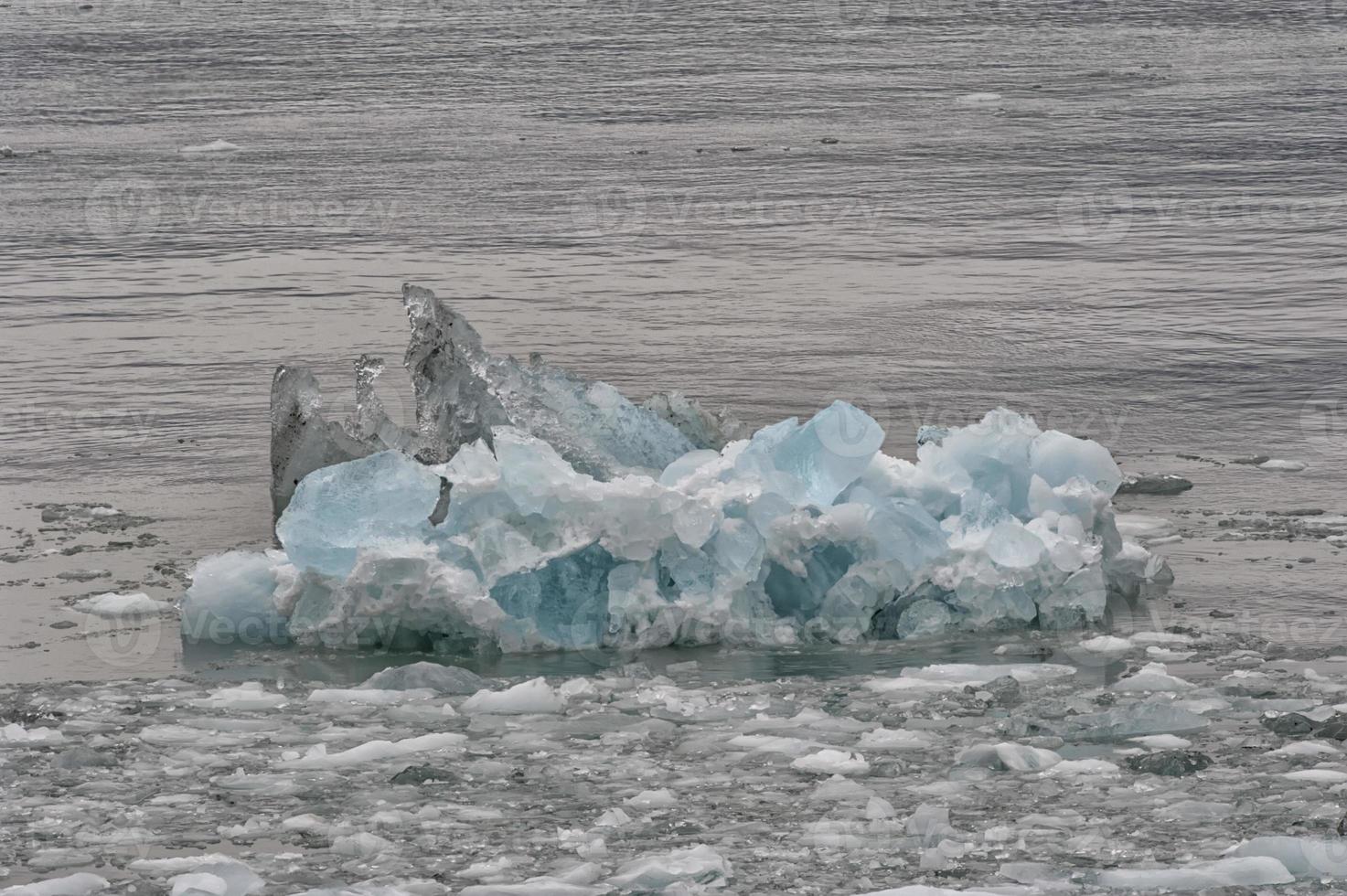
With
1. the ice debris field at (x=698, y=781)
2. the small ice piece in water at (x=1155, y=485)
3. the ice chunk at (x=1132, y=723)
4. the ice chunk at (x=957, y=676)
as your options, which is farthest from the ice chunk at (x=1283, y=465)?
the ice chunk at (x=1132, y=723)

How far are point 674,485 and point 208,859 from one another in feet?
10.00

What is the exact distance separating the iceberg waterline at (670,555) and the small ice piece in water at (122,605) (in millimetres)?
241

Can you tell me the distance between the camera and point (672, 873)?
522 cm

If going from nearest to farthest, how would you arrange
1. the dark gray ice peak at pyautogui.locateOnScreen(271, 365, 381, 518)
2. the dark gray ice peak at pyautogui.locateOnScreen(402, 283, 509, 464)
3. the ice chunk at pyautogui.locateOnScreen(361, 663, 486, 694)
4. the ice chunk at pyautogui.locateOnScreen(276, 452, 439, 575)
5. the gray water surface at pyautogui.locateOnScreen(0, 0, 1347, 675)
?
the ice chunk at pyautogui.locateOnScreen(361, 663, 486, 694), the ice chunk at pyautogui.locateOnScreen(276, 452, 439, 575), the dark gray ice peak at pyautogui.locateOnScreen(402, 283, 509, 464), the dark gray ice peak at pyautogui.locateOnScreen(271, 365, 381, 518), the gray water surface at pyautogui.locateOnScreen(0, 0, 1347, 675)

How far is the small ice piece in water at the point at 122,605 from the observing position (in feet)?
25.6

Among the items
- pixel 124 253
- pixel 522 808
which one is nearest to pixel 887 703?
pixel 522 808

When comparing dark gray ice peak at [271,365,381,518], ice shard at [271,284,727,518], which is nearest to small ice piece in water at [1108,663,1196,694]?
ice shard at [271,284,727,518]

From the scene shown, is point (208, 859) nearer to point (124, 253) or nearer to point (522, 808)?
point (522, 808)

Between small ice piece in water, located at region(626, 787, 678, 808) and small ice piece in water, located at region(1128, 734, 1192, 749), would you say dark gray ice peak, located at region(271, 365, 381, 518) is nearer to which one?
small ice piece in water, located at region(626, 787, 678, 808)

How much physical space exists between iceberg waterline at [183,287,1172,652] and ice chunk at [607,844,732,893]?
2216 mm

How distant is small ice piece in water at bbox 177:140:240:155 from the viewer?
75.0 ft

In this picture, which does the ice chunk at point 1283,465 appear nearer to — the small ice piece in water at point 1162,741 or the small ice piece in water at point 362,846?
the small ice piece in water at point 1162,741

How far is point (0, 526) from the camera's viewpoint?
9.08m

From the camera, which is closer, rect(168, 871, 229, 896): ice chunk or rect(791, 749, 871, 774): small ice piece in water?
rect(168, 871, 229, 896): ice chunk
